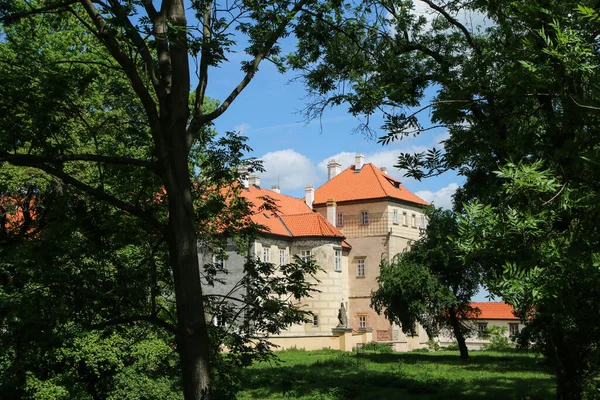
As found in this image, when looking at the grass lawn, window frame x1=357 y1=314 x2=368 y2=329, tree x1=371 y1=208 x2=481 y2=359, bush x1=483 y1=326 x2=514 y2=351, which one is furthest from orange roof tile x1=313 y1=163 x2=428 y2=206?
the grass lawn

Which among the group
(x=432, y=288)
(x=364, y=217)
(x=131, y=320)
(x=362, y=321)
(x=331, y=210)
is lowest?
(x=131, y=320)

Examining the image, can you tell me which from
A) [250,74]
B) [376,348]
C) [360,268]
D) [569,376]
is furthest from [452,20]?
[360,268]

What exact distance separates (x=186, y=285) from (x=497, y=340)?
5204 centimetres

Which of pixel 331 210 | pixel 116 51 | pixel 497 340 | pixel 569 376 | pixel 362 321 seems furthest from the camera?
pixel 497 340

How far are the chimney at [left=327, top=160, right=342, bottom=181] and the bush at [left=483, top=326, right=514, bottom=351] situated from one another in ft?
60.0

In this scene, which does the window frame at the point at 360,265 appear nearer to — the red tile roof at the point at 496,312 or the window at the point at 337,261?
the window at the point at 337,261

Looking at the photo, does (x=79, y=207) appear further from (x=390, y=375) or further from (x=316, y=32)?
(x=390, y=375)

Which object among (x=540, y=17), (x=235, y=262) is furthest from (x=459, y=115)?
(x=235, y=262)

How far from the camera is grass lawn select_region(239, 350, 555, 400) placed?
2006 centimetres

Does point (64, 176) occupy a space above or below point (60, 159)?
below

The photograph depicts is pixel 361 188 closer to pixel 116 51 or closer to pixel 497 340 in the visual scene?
pixel 497 340

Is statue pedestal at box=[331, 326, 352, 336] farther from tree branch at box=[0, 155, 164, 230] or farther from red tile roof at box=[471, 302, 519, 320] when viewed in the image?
tree branch at box=[0, 155, 164, 230]

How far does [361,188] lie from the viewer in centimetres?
5516

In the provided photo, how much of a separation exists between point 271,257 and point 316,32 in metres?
35.8
